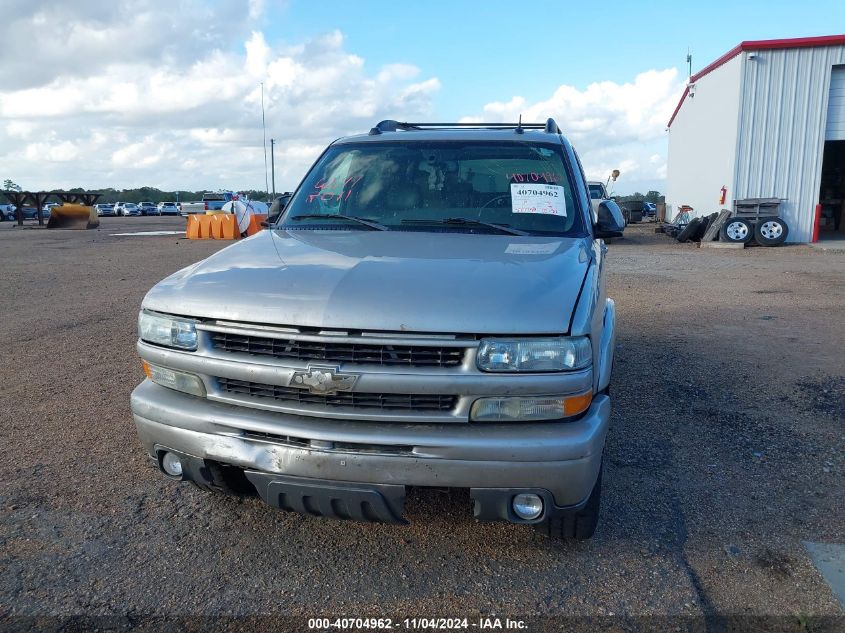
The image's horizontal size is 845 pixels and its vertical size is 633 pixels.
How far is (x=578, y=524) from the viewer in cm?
292

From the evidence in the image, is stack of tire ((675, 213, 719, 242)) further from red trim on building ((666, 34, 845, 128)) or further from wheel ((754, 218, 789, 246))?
red trim on building ((666, 34, 845, 128))

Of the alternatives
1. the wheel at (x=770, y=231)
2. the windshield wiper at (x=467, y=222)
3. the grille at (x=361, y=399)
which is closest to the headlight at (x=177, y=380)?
the grille at (x=361, y=399)

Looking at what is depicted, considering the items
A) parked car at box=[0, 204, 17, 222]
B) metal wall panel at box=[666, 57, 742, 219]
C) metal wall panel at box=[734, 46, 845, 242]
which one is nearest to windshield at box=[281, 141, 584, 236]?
metal wall panel at box=[734, 46, 845, 242]

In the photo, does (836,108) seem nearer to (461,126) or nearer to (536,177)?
(461,126)

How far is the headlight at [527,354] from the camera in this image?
2498mm

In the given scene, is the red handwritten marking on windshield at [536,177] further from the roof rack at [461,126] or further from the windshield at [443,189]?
the roof rack at [461,126]

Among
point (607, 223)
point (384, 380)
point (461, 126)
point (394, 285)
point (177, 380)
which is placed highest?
point (461, 126)

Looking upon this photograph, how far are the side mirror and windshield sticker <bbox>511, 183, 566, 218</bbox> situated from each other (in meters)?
0.33

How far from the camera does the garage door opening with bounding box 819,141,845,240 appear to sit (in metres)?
24.1

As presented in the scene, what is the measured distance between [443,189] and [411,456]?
6.12 feet

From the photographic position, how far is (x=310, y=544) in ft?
10.2

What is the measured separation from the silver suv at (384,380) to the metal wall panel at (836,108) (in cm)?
1877

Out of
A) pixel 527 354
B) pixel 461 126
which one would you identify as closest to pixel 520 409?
pixel 527 354

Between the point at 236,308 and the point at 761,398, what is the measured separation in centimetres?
412
